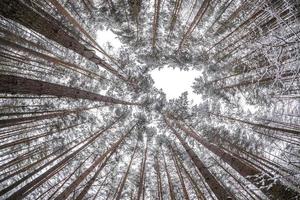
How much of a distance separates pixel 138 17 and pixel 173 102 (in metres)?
5.95

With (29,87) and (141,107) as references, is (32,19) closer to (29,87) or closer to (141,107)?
(29,87)

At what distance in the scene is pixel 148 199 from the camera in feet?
53.4

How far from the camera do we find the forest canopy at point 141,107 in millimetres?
13734

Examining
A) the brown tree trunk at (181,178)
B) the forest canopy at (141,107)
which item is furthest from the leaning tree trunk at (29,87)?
the brown tree trunk at (181,178)

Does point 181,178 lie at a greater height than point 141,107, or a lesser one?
lesser

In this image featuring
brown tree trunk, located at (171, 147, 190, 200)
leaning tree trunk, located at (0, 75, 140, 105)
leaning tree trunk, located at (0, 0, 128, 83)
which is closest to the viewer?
leaning tree trunk, located at (0, 0, 128, 83)

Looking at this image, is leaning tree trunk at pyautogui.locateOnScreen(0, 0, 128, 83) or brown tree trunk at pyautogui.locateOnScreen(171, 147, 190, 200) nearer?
leaning tree trunk at pyautogui.locateOnScreen(0, 0, 128, 83)

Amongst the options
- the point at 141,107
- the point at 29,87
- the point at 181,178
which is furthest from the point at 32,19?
the point at 141,107

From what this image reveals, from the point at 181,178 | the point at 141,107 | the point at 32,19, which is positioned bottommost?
the point at 181,178

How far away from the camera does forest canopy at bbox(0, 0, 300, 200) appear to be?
45.1 feet

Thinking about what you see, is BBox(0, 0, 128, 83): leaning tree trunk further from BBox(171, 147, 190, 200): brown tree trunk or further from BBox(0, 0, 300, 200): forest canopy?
BBox(171, 147, 190, 200): brown tree trunk

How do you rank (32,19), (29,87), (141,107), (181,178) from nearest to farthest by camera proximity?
(32,19)
(29,87)
(181,178)
(141,107)

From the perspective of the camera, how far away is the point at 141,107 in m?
19.2

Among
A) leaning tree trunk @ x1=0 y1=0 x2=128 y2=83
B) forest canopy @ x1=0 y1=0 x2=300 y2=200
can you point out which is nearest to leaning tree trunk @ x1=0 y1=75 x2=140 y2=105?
forest canopy @ x1=0 y1=0 x2=300 y2=200
